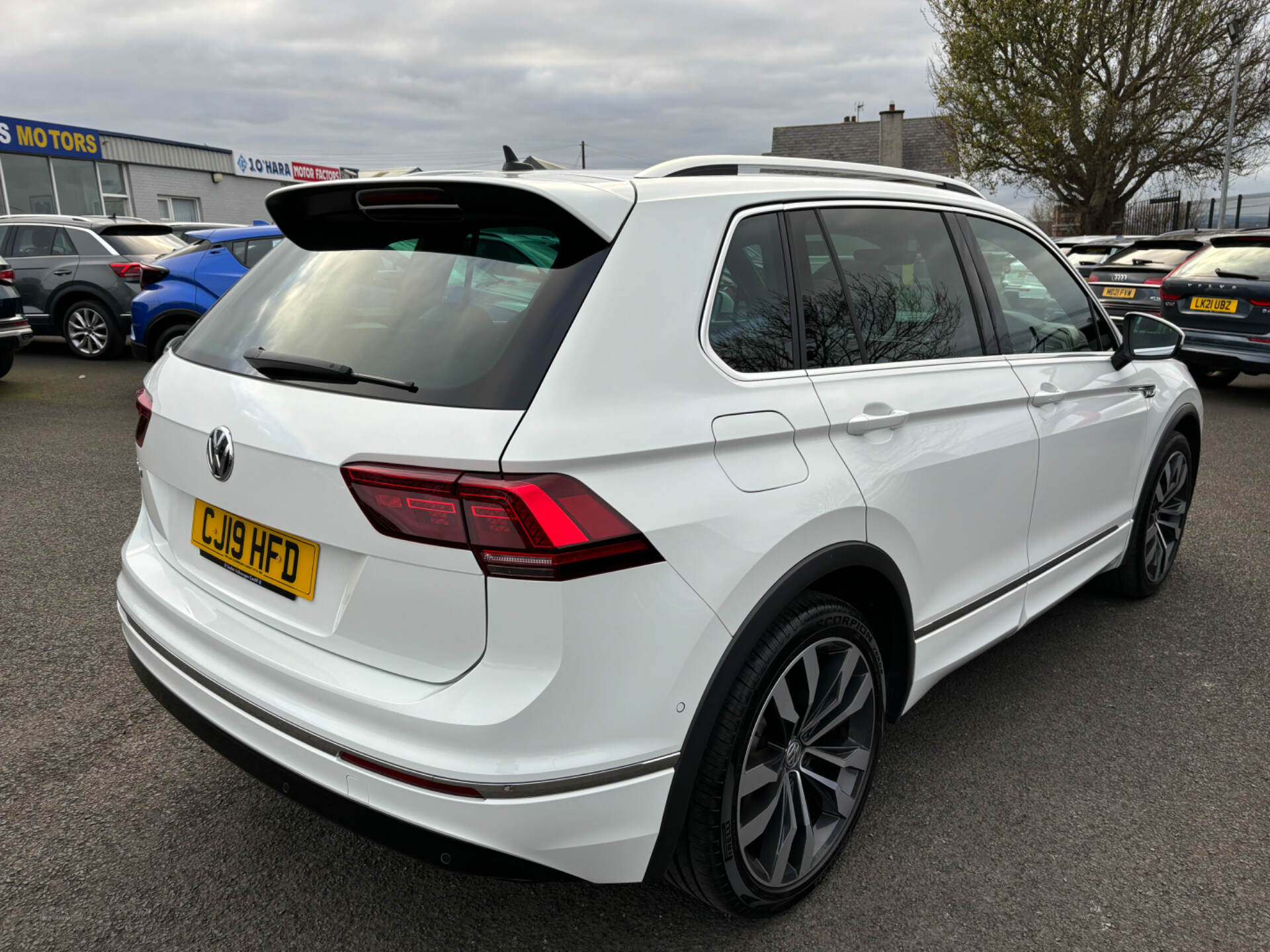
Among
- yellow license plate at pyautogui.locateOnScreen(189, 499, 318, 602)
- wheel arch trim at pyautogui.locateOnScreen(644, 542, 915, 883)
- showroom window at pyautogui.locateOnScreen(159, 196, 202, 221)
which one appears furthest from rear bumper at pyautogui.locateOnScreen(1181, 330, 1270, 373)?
showroom window at pyautogui.locateOnScreen(159, 196, 202, 221)

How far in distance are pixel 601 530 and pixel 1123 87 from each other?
96.3 ft

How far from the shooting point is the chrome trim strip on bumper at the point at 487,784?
1.67m

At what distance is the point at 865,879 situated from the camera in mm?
2402

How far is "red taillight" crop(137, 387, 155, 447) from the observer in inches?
92.8

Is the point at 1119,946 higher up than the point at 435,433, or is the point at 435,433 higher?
the point at 435,433

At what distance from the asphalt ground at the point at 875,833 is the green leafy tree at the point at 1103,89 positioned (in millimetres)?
26232

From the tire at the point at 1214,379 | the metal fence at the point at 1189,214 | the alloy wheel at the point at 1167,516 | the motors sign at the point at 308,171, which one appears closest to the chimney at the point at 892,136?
the metal fence at the point at 1189,214

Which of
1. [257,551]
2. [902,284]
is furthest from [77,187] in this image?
[902,284]

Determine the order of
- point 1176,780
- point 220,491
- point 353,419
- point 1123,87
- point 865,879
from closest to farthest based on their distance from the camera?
point 353,419 → point 220,491 → point 865,879 → point 1176,780 → point 1123,87

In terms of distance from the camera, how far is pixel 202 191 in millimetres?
31500

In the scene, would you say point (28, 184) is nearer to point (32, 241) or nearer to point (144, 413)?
point (32, 241)

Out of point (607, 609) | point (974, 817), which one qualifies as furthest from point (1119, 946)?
point (607, 609)

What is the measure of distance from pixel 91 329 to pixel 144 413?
1076 centimetres

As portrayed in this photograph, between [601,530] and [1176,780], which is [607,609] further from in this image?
[1176,780]
